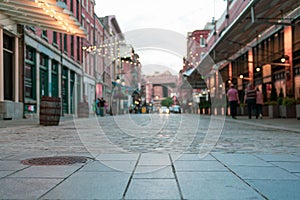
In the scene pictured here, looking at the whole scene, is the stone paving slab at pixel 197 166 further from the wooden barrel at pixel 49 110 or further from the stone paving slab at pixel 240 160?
the wooden barrel at pixel 49 110


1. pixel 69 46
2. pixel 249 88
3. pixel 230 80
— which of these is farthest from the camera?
pixel 230 80

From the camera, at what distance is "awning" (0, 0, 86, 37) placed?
14133 millimetres

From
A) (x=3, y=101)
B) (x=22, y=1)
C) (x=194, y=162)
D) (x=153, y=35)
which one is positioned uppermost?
(x=22, y=1)

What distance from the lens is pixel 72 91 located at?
30750 mm

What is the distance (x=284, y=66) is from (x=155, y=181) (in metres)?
20.8

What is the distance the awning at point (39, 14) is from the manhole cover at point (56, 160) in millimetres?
10498

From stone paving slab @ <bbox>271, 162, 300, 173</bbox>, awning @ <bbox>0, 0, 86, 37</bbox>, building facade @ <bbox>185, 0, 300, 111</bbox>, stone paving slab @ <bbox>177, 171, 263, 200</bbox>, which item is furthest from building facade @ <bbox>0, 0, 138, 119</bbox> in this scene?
stone paving slab @ <bbox>177, 171, 263, 200</bbox>

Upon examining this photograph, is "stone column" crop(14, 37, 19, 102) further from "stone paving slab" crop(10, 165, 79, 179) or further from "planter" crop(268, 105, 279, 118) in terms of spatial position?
"stone paving slab" crop(10, 165, 79, 179)

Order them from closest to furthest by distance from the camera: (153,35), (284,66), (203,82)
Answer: (153,35) < (284,66) < (203,82)

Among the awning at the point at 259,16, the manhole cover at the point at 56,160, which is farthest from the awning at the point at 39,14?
the manhole cover at the point at 56,160

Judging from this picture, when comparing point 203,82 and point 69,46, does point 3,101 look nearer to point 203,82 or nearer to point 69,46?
point 69,46

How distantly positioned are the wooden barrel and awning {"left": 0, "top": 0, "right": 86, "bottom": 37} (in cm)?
420

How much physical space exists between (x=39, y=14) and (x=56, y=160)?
12.4 meters

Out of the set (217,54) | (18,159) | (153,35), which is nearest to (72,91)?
(217,54)
